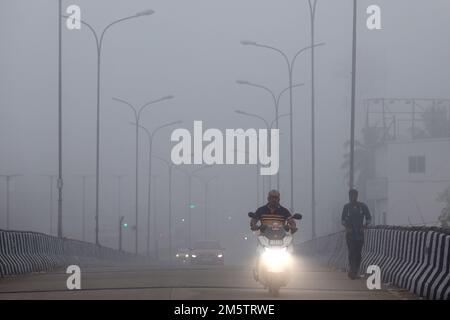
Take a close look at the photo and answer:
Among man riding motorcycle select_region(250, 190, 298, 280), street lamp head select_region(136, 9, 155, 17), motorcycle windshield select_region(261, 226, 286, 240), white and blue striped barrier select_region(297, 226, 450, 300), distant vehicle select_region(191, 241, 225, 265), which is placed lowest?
distant vehicle select_region(191, 241, 225, 265)

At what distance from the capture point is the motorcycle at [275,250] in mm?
18422

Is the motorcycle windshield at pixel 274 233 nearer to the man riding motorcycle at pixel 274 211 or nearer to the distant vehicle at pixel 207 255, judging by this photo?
the man riding motorcycle at pixel 274 211

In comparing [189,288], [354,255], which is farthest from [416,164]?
[189,288]

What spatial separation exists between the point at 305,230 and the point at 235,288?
115 meters

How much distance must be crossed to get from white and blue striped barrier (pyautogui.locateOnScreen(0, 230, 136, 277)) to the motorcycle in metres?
9.72

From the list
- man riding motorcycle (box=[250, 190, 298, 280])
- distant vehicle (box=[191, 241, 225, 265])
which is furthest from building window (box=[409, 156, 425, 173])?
man riding motorcycle (box=[250, 190, 298, 280])

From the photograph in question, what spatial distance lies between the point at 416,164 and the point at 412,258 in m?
67.8

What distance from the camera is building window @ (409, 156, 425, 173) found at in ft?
290

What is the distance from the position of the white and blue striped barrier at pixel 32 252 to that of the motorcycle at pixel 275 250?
9.72 meters

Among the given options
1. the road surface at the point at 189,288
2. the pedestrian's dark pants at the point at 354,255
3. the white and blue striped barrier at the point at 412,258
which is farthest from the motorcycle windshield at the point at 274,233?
the pedestrian's dark pants at the point at 354,255

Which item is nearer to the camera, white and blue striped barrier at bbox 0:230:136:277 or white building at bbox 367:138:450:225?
white and blue striped barrier at bbox 0:230:136:277

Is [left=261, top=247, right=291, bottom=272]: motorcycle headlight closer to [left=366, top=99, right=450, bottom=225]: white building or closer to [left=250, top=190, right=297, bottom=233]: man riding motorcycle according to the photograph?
[left=250, top=190, right=297, bottom=233]: man riding motorcycle
